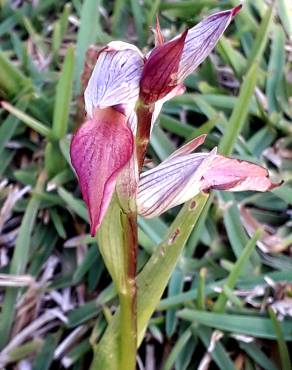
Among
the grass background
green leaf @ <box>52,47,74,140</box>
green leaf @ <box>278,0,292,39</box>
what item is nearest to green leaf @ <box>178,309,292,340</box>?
A: the grass background

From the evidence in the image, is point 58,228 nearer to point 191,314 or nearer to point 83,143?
point 191,314

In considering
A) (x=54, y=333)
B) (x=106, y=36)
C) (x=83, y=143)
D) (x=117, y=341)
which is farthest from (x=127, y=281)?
(x=106, y=36)

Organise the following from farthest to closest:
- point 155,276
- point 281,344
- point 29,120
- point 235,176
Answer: point 29,120 → point 281,344 → point 155,276 → point 235,176

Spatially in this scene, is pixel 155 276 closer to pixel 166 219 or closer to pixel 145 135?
pixel 145 135

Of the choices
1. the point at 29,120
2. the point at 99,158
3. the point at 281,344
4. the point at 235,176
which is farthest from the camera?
the point at 29,120

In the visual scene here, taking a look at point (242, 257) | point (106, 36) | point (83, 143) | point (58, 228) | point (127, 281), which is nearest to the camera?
point (83, 143)

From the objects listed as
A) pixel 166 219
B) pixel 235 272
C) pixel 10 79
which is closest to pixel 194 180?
pixel 235 272
